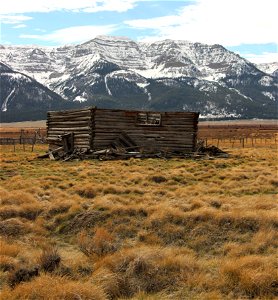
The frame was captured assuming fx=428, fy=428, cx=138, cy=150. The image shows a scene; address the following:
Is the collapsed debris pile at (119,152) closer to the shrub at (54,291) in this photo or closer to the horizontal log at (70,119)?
the horizontal log at (70,119)

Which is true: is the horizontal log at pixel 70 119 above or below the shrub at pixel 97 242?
above

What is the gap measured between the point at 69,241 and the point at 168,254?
2664 millimetres

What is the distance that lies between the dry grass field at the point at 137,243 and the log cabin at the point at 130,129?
580 inches

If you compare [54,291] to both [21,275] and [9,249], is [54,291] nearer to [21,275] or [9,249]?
[21,275]

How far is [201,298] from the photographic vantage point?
6.69 m

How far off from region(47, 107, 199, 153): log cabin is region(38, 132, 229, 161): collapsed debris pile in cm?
9

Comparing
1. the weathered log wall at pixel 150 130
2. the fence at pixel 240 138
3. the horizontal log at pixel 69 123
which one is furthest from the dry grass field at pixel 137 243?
the fence at pixel 240 138

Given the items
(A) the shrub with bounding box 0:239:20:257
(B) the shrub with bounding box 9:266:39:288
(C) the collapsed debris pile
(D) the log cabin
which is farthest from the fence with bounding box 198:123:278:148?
(B) the shrub with bounding box 9:266:39:288

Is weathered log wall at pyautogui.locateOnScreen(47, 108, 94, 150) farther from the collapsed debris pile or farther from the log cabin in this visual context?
the collapsed debris pile

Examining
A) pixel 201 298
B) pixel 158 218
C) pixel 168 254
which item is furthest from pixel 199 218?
pixel 201 298

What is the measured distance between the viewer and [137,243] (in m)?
9.44

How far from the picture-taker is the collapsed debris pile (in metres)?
29.4

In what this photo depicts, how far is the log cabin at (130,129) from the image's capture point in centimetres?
3088

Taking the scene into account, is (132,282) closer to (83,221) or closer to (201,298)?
(201,298)
